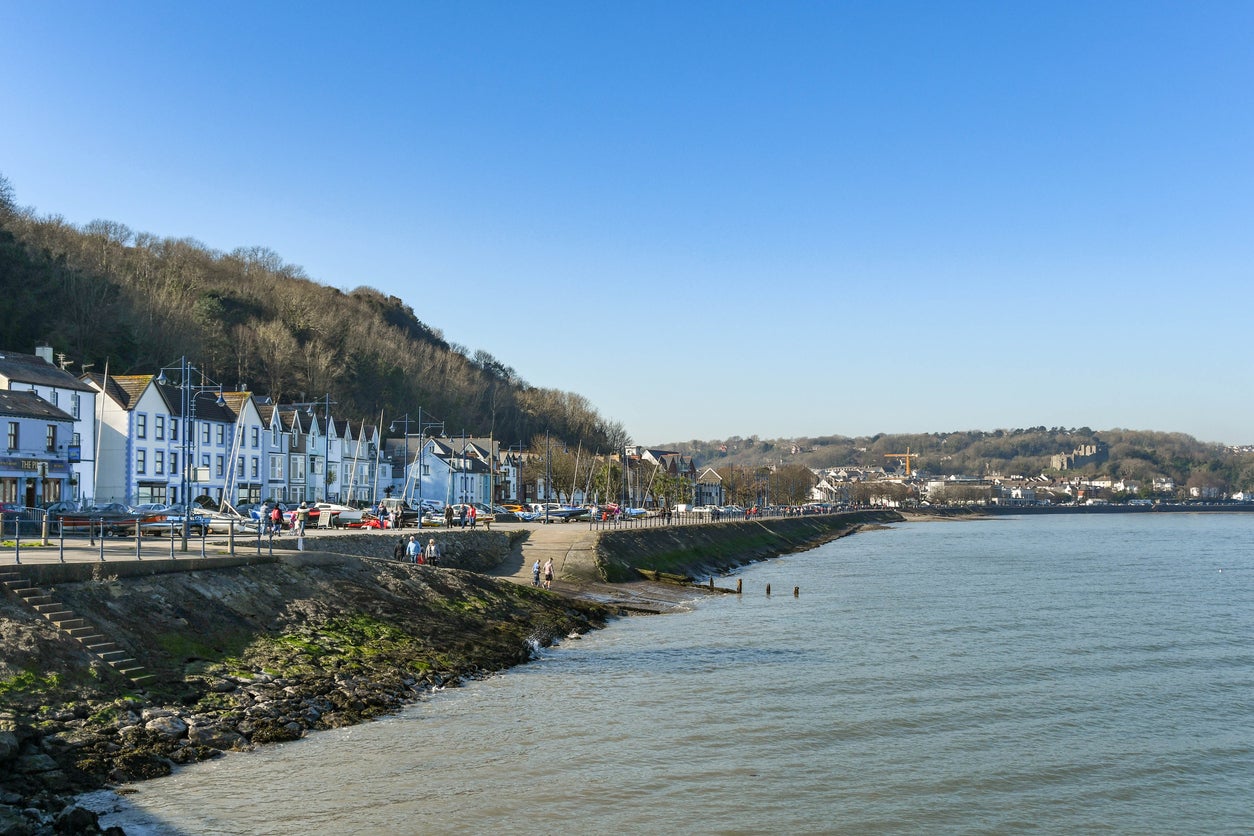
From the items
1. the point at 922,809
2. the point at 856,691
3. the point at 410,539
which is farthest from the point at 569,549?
the point at 922,809

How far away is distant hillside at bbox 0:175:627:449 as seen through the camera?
92.2 metres

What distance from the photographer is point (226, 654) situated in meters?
24.7

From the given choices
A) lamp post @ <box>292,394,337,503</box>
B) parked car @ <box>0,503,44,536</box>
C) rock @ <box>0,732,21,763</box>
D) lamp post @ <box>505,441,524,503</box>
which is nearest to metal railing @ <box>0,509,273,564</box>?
parked car @ <box>0,503,44,536</box>

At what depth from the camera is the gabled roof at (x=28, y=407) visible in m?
52.1

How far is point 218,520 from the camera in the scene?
47.3m

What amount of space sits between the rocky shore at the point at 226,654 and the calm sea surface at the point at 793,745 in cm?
105

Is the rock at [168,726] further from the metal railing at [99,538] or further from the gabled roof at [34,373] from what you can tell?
the gabled roof at [34,373]

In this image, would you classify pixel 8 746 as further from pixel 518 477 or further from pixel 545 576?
Result: pixel 518 477

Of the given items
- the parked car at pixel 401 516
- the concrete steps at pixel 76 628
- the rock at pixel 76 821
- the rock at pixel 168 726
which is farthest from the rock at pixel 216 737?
the parked car at pixel 401 516

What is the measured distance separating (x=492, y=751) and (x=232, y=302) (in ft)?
413

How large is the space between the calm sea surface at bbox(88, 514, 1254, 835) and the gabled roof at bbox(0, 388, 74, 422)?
112 ft

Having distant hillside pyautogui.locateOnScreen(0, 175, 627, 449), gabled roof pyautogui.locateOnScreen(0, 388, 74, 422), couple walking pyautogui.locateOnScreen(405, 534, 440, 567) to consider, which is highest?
distant hillside pyautogui.locateOnScreen(0, 175, 627, 449)

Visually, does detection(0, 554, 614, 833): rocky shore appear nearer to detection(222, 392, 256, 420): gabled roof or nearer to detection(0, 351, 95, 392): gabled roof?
detection(0, 351, 95, 392): gabled roof

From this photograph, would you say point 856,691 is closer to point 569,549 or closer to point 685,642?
point 685,642
